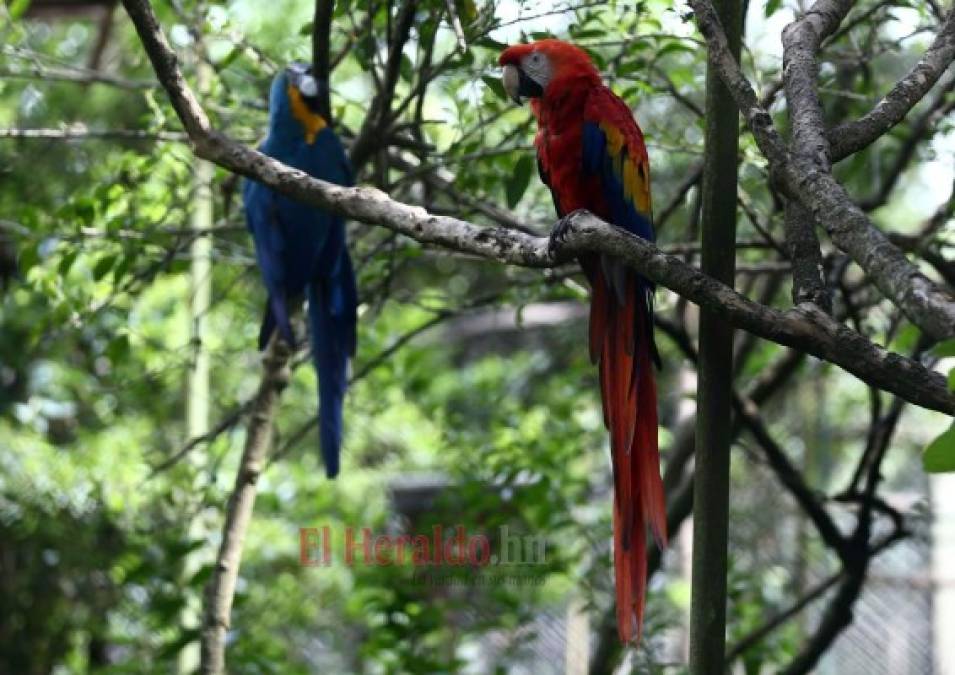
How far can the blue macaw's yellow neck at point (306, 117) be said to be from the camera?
2.02 metres

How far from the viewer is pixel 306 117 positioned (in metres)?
2.05

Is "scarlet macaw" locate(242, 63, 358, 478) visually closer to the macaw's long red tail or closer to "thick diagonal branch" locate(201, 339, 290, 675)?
"thick diagonal branch" locate(201, 339, 290, 675)

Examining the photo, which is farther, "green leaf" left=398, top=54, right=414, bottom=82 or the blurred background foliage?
the blurred background foliage

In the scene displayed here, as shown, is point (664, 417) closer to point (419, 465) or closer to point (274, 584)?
point (419, 465)

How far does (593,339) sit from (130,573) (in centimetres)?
109

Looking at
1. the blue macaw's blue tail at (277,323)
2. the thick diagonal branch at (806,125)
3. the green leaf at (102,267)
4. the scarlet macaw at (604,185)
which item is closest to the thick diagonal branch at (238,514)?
the blue macaw's blue tail at (277,323)

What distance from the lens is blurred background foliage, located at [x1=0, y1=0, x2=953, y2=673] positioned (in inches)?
78.0

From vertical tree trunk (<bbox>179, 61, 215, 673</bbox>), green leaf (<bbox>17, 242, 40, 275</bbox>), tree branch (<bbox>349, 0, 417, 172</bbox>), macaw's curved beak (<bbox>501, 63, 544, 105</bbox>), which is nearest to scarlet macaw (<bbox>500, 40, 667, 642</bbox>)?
macaw's curved beak (<bbox>501, 63, 544, 105</bbox>)

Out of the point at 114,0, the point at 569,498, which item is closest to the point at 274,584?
the point at 569,498

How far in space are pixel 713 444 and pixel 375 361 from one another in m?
0.99

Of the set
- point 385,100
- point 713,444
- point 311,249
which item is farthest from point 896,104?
point 311,249

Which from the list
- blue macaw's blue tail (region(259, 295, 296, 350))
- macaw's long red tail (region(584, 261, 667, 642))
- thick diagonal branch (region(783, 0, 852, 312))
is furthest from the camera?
blue macaw's blue tail (region(259, 295, 296, 350))

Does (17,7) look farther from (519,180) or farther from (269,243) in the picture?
(519,180)

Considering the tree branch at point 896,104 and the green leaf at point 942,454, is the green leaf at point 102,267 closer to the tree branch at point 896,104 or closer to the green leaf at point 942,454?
the tree branch at point 896,104
